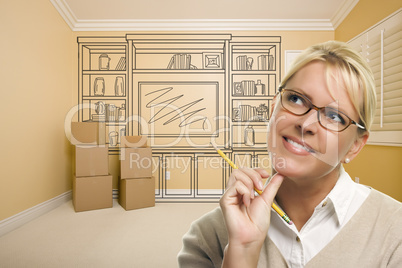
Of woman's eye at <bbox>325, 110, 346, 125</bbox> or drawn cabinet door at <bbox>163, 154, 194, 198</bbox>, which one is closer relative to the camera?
woman's eye at <bbox>325, 110, 346, 125</bbox>

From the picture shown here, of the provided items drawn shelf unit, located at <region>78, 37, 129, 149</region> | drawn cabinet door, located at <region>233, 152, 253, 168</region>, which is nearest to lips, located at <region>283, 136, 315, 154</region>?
drawn cabinet door, located at <region>233, 152, 253, 168</region>

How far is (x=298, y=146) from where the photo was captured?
25.5 inches

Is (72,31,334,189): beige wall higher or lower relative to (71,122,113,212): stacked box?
higher

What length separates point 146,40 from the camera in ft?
13.0

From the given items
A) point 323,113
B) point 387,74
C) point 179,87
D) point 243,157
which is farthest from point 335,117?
point 179,87

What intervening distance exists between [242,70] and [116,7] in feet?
6.70

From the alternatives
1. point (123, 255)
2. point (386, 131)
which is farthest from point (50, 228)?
point (386, 131)

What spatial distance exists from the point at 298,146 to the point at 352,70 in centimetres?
25

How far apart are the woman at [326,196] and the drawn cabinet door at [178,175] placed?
10.7ft

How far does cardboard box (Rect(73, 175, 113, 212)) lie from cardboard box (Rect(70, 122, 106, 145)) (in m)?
0.47

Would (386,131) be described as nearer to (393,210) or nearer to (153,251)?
(393,210)

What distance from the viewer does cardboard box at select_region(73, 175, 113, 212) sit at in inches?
123

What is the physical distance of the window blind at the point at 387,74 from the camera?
7.77 ft

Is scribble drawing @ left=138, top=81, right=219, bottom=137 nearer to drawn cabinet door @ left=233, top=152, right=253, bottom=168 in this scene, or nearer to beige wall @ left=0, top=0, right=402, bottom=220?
drawn cabinet door @ left=233, top=152, right=253, bottom=168
